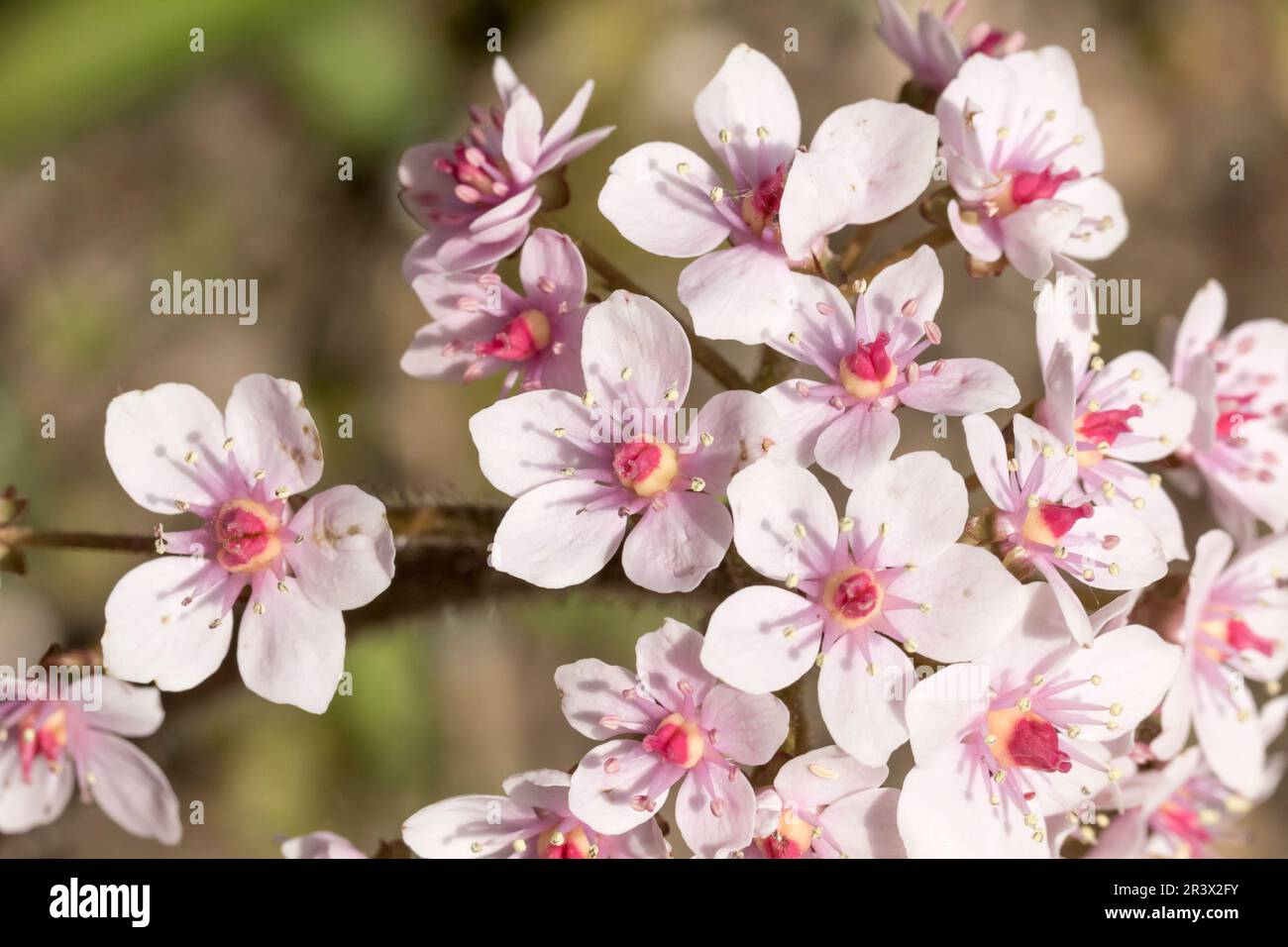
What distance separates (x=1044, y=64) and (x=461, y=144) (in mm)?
1149

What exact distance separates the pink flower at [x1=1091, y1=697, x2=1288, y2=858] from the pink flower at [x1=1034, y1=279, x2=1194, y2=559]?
1.38 ft

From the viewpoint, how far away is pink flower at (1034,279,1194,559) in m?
2.02

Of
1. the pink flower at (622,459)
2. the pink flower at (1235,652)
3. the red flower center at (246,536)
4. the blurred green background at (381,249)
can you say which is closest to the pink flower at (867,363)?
the pink flower at (622,459)

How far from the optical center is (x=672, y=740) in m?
1.86

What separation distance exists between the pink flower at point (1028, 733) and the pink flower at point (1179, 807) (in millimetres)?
207

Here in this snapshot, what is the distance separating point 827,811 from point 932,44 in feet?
4.79

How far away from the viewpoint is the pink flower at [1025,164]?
2.03 m

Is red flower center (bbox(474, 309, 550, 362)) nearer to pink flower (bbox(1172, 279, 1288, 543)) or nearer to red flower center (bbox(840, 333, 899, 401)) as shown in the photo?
red flower center (bbox(840, 333, 899, 401))

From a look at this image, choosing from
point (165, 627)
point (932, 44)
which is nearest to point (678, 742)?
point (165, 627)

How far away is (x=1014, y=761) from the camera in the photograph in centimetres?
190

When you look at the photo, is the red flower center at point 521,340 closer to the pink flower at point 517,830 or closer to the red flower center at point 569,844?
the pink flower at point 517,830
